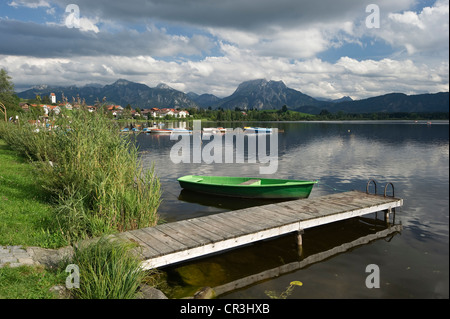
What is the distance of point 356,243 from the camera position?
12.0 meters

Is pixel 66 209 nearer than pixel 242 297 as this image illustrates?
No

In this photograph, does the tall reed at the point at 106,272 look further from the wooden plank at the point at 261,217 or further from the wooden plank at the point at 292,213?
the wooden plank at the point at 292,213

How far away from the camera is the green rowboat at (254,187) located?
54.9 ft

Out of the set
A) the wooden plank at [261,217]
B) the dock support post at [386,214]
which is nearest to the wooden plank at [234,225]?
the wooden plank at [261,217]

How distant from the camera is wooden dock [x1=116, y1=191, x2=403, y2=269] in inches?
324

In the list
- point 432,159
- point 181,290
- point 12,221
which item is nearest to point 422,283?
point 181,290

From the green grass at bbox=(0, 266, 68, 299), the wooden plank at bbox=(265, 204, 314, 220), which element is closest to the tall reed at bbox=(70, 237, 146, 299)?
the green grass at bbox=(0, 266, 68, 299)

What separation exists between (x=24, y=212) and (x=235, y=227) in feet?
22.2

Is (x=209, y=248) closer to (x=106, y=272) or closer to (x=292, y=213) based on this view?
(x=106, y=272)

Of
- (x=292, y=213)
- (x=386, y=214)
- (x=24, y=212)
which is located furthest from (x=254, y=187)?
(x=24, y=212)

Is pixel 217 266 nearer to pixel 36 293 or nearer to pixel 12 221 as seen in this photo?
pixel 36 293

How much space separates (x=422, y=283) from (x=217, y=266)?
19.5 ft

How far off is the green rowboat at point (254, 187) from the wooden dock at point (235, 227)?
2.68 m

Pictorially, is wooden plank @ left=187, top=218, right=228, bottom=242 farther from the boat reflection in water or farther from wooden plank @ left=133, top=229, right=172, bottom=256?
wooden plank @ left=133, top=229, right=172, bottom=256
